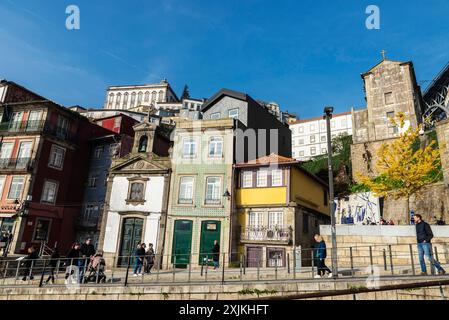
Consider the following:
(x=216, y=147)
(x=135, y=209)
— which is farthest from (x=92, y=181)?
(x=216, y=147)

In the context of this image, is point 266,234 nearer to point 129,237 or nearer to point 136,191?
point 129,237

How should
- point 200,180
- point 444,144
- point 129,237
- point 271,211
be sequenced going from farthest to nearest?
point 444,144
point 129,237
point 200,180
point 271,211

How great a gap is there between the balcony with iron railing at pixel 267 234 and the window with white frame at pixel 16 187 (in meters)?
20.2

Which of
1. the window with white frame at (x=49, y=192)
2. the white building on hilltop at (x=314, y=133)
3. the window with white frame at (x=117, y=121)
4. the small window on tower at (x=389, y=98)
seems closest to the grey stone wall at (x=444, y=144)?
the small window on tower at (x=389, y=98)

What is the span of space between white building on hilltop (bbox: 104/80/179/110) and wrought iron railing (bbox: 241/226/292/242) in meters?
77.5

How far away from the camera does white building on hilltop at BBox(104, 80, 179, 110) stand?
94.0 meters

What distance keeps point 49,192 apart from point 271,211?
68.6 feet

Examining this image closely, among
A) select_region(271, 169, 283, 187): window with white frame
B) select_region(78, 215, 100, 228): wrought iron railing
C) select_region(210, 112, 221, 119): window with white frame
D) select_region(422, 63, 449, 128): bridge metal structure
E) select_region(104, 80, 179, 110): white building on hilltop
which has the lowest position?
select_region(78, 215, 100, 228): wrought iron railing

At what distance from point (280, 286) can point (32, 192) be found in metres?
25.1

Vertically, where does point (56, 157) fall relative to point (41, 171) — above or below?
above

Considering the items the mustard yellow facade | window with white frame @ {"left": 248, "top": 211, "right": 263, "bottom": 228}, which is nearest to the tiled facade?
the mustard yellow facade

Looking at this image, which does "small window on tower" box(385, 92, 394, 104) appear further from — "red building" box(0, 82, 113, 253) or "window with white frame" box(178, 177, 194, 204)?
"red building" box(0, 82, 113, 253)

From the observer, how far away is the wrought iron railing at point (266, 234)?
19953 millimetres

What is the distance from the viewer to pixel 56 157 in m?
30.2
